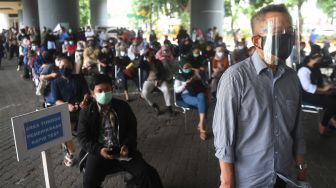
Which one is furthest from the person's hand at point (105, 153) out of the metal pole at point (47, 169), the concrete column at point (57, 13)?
the concrete column at point (57, 13)

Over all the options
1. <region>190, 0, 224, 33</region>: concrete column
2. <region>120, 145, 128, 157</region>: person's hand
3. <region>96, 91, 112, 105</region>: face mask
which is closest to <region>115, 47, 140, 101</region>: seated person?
<region>96, 91, 112, 105</region>: face mask

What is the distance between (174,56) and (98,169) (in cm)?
525

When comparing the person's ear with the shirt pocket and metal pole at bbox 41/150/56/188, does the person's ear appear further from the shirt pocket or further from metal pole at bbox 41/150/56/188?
metal pole at bbox 41/150/56/188

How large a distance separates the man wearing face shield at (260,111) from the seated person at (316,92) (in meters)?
4.09

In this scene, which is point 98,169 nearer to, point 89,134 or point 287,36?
point 89,134

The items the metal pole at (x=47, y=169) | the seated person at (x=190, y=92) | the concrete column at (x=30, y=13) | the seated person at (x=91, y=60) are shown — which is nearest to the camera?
the metal pole at (x=47, y=169)

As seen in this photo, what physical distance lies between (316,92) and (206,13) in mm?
15797

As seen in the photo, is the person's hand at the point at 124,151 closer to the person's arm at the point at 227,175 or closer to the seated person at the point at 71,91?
the person's arm at the point at 227,175

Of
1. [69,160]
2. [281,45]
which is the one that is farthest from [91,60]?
[281,45]

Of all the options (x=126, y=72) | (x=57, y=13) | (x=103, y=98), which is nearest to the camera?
(x=103, y=98)

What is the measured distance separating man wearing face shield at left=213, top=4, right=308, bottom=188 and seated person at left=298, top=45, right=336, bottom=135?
161 inches

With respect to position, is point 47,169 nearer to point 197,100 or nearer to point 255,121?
point 255,121

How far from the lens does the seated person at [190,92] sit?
18.9 ft

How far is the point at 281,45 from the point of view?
6.03 ft
